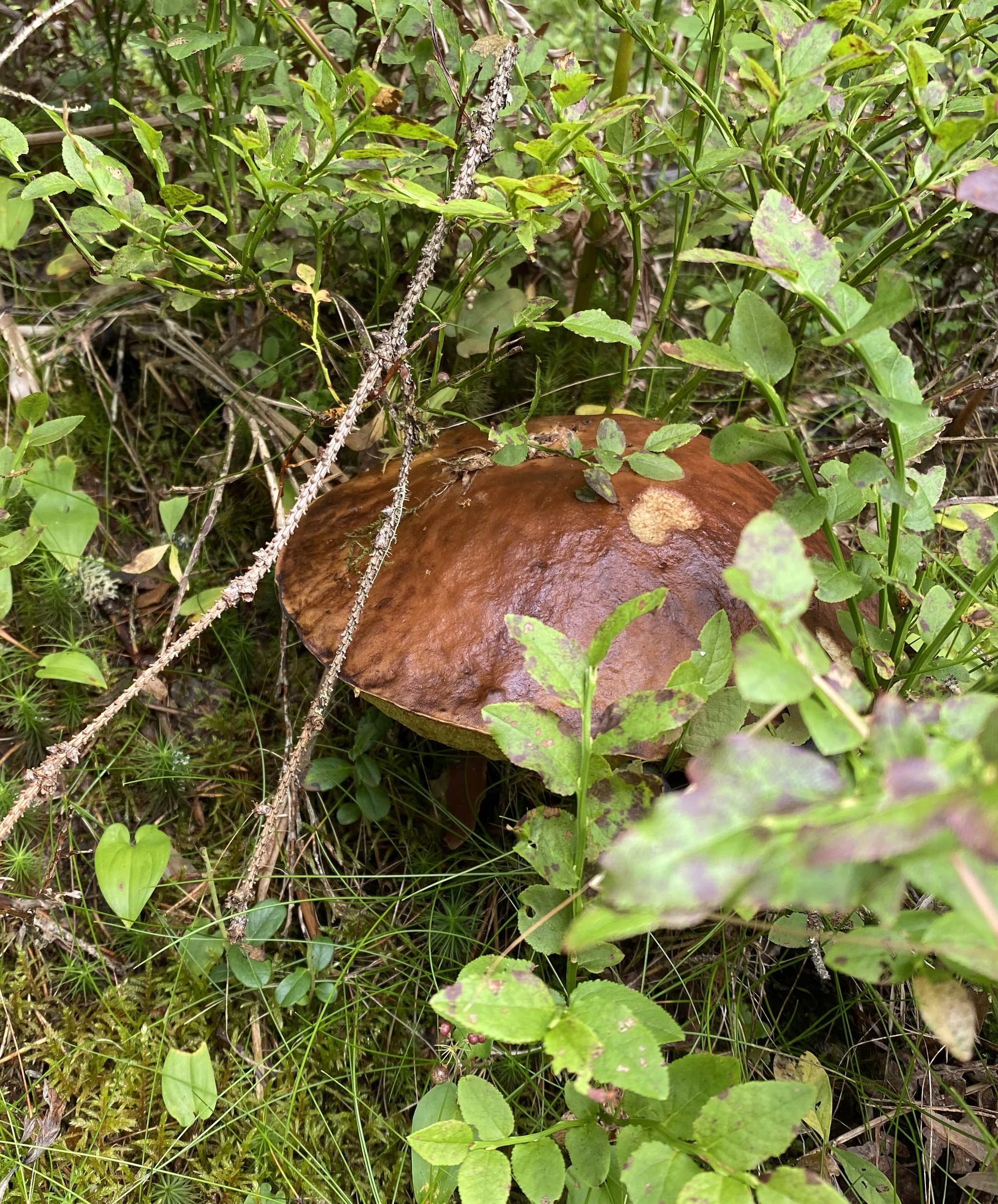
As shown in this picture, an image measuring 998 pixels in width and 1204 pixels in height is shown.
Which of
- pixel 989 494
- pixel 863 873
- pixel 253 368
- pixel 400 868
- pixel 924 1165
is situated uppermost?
pixel 863 873

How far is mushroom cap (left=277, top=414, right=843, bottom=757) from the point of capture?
1512 millimetres

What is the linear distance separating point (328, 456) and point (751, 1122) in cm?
109

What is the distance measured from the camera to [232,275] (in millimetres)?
1864

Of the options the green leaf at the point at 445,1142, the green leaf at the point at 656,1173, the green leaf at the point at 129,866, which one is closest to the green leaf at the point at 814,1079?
the green leaf at the point at 656,1173

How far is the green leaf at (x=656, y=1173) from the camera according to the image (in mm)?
1071

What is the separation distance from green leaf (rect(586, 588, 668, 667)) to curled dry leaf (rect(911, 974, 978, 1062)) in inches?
20.5

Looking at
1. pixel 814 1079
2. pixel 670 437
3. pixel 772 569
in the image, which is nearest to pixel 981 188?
pixel 772 569

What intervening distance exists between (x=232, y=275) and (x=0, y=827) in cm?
120

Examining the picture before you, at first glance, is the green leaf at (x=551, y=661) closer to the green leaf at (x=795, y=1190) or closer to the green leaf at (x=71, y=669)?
the green leaf at (x=795, y=1190)

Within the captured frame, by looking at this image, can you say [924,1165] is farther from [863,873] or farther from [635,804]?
[863,873]

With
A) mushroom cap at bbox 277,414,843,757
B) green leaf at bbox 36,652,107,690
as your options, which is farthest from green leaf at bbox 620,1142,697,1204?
green leaf at bbox 36,652,107,690

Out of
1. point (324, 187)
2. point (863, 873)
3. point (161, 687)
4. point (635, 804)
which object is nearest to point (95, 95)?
point (324, 187)

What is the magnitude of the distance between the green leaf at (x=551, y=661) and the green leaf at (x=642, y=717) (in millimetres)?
57

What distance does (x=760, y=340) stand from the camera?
1.23 m
